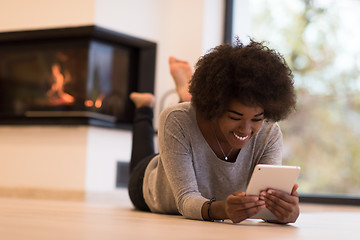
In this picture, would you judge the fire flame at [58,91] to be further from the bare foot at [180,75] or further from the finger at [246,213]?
the finger at [246,213]

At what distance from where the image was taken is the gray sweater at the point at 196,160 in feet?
6.14

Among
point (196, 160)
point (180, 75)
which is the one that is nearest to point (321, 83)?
point (180, 75)

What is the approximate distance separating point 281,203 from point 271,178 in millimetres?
104

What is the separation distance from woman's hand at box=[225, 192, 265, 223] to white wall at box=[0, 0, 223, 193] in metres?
2.50

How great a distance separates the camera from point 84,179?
13.2 ft

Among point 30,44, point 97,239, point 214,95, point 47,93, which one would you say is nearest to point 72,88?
point 47,93

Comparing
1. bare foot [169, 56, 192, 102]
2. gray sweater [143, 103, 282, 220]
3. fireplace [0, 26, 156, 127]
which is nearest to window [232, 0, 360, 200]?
fireplace [0, 26, 156, 127]

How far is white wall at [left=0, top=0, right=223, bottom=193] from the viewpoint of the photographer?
4086 millimetres

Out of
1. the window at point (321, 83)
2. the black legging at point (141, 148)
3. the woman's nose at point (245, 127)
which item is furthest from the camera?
the window at point (321, 83)

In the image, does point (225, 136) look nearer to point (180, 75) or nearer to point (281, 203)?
point (281, 203)

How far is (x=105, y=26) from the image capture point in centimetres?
411

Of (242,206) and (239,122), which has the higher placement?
(239,122)

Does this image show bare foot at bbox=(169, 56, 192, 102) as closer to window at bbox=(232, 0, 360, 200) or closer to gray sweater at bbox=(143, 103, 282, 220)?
gray sweater at bbox=(143, 103, 282, 220)

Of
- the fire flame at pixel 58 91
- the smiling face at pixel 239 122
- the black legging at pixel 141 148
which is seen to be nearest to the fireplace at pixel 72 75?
the fire flame at pixel 58 91
